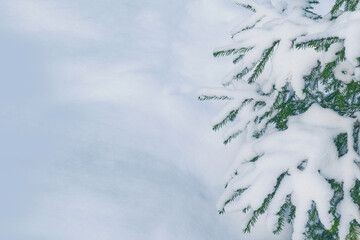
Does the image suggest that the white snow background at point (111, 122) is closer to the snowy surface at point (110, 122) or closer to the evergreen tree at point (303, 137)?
the snowy surface at point (110, 122)

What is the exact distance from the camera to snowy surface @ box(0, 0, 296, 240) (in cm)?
341

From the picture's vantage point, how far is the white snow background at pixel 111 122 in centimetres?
341

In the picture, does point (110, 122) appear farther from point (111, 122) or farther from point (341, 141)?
point (341, 141)

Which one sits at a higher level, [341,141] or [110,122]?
[110,122]

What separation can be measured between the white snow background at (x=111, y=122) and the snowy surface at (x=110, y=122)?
0.01 metres

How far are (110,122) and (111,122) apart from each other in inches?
0.4

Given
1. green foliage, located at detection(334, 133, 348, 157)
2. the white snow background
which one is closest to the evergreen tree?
green foliage, located at detection(334, 133, 348, 157)

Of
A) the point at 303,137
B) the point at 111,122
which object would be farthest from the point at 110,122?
the point at 303,137

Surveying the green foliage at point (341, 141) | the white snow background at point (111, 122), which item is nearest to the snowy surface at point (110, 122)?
the white snow background at point (111, 122)

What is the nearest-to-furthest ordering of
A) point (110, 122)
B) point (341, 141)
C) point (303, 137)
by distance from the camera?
1. point (303, 137)
2. point (341, 141)
3. point (110, 122)

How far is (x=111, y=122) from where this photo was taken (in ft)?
14.1

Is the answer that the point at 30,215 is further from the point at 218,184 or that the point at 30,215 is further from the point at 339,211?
the point at 339,211

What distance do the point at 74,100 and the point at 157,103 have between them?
39.1 inches

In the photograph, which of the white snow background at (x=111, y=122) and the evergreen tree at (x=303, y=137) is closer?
the evergreen tree at (x=303, y=137)
